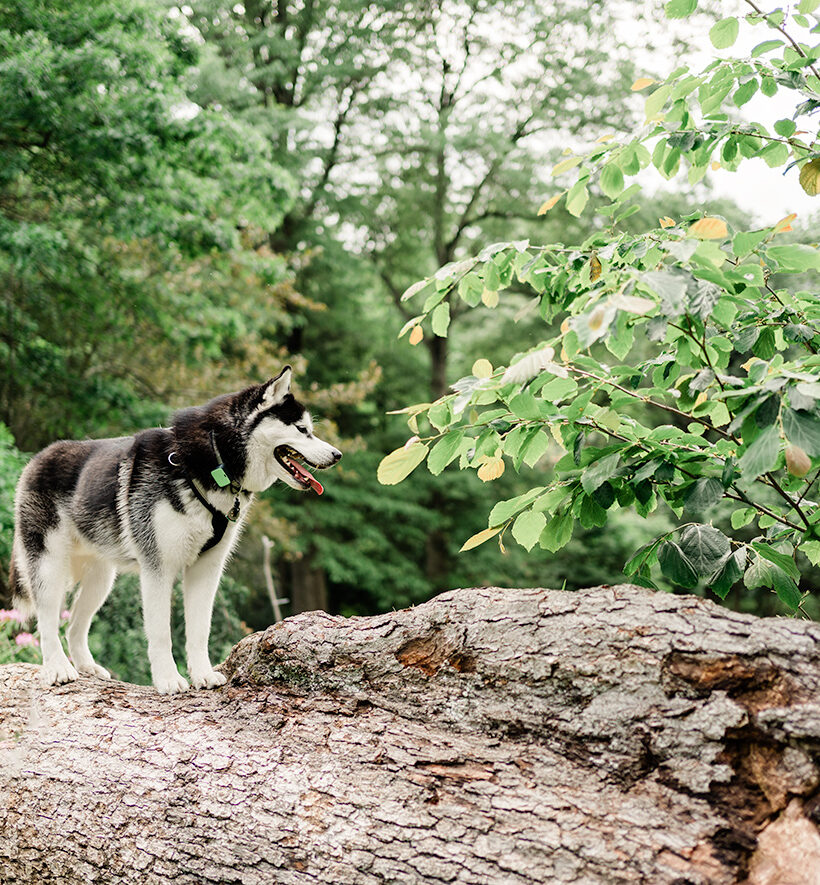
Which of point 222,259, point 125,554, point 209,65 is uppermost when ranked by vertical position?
point 209,65

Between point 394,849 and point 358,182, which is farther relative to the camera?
point 358,182

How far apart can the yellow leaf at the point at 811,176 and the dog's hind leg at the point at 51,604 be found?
339 cm

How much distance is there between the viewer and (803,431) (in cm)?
157

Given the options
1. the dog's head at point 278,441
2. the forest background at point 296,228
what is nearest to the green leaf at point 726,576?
the dog's head at point 278,441

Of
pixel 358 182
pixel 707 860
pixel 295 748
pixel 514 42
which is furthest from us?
pixel 358 182

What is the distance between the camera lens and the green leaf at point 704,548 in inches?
78.2

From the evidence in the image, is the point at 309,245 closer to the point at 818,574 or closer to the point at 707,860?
the point at 818,574

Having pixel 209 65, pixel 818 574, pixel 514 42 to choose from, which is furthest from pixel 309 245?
pixel 818 574

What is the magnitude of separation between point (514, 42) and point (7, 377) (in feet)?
39.6

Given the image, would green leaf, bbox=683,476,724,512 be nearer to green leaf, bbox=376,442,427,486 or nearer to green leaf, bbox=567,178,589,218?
green leaf, bbox=376,442,427,486

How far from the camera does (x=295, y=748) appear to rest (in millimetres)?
2346

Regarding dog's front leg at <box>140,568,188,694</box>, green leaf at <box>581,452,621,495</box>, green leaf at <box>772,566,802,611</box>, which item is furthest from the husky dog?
green leaf at <box>772,566,802,611</box>

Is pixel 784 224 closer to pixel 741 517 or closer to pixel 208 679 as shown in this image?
pixel 741 517

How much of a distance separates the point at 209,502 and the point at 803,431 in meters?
2.42
